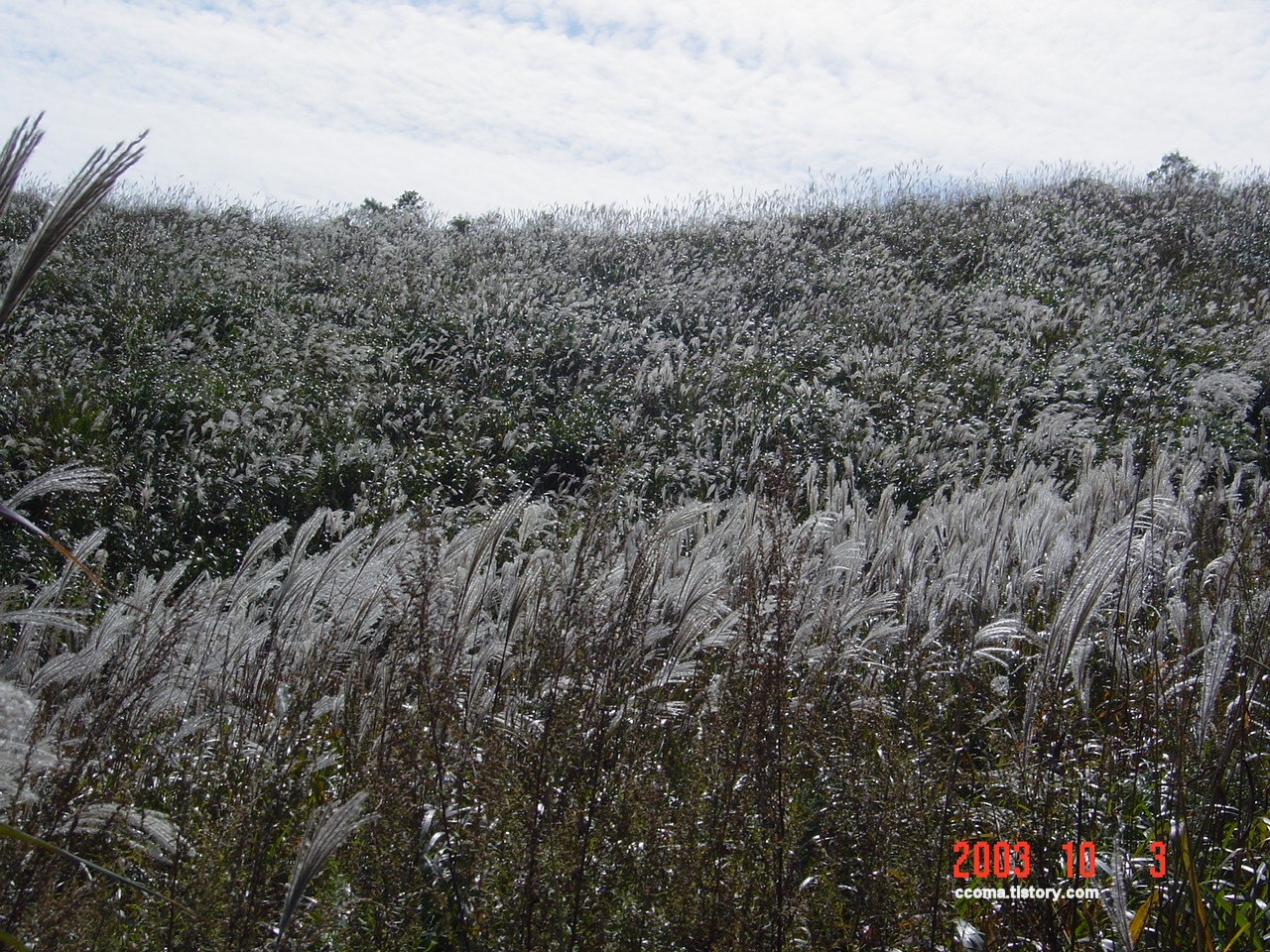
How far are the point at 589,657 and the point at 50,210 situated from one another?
1.54m

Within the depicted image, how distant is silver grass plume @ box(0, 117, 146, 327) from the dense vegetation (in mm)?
581

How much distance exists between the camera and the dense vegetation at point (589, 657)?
198 cm

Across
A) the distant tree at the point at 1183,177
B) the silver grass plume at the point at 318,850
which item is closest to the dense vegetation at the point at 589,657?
the silver grass plume at the point at 318,850

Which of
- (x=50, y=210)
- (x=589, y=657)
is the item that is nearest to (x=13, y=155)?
(x=50, y=210)

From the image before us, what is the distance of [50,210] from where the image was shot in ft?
3.64

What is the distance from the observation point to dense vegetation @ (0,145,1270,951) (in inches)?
77.9

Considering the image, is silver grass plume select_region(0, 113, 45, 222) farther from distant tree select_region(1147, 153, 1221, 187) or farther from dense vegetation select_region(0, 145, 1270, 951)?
distant tree select_region(1147, 153, 1221, 187)

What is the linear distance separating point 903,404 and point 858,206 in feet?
29.8

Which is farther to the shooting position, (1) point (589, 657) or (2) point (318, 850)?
(1) point (589, 657)
